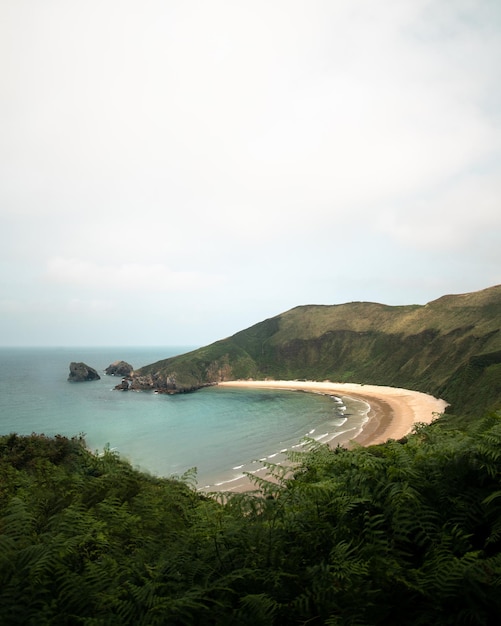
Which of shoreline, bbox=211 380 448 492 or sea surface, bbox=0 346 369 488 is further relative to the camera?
shoreline, bbox=211 380 448 492

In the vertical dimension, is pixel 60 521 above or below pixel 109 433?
above

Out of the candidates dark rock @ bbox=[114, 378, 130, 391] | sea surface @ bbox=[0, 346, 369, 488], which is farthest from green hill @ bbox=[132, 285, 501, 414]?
sea surface @ bbox=[0, 346, 369, 488]

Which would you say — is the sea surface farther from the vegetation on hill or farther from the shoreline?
the vegetation on hill

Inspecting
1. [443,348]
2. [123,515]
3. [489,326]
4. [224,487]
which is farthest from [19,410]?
[489,326]

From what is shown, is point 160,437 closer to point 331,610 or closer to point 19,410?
point 19,410

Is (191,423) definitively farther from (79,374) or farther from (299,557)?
(79,374)
